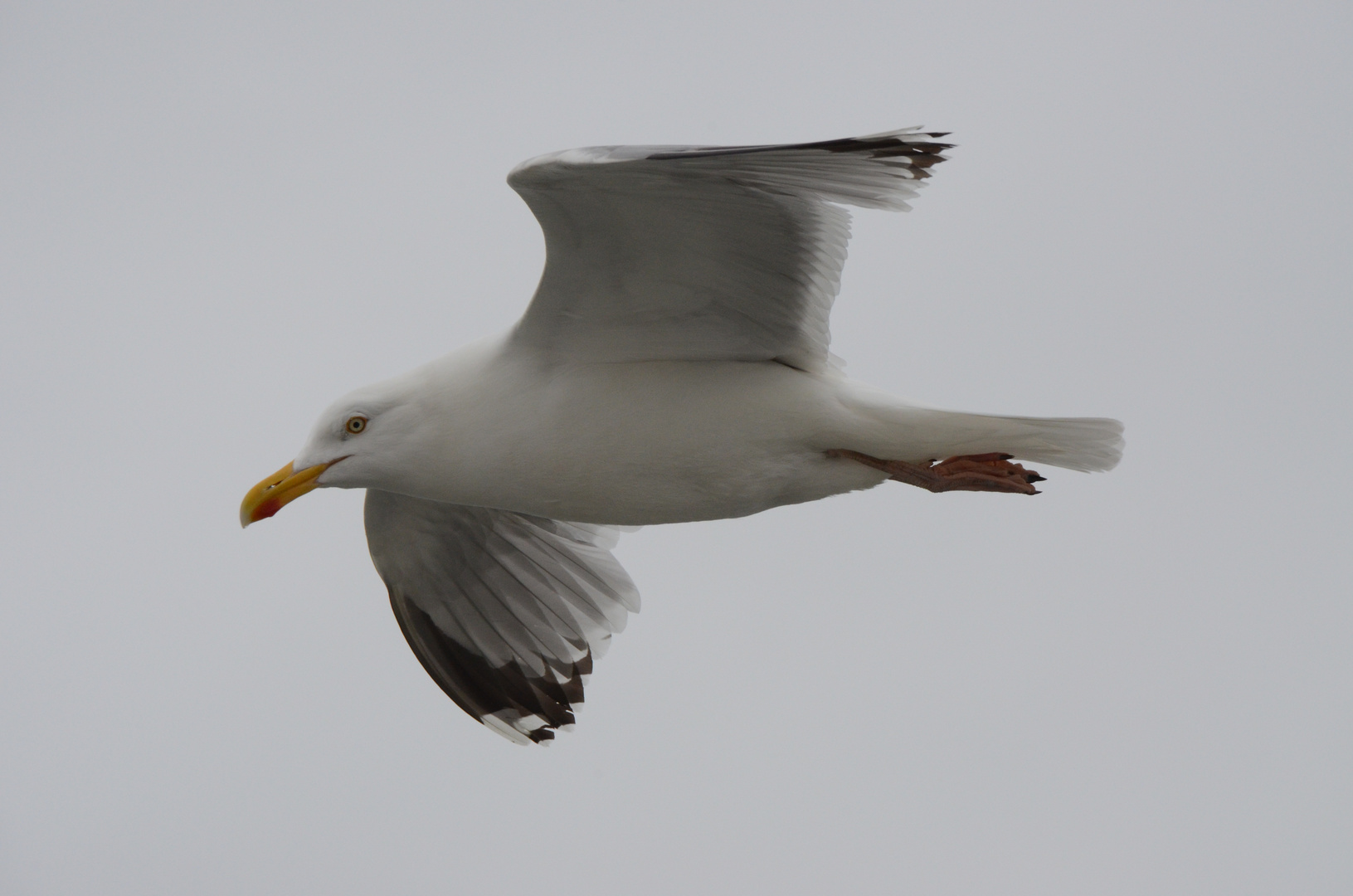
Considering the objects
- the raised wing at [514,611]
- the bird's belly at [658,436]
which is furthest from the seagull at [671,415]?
the raised wing at [514,611]

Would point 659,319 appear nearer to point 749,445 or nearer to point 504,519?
point 749,445

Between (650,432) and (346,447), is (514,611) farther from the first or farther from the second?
(650,432)

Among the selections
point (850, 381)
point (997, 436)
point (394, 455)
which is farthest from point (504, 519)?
point (997, 436)

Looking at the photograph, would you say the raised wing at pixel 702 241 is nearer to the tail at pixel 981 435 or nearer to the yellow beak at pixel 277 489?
the tail at pixel 981 435

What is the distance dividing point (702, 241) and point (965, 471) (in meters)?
1.26

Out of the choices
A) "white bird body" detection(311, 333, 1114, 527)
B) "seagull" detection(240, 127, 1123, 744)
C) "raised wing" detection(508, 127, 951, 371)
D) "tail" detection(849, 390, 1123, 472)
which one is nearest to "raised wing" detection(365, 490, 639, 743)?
"seagull" detection(240, 127, 1123, 744)

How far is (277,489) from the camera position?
5.56 m

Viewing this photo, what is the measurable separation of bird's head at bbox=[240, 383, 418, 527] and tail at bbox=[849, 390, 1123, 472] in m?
1.62

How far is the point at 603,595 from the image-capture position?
705 cm

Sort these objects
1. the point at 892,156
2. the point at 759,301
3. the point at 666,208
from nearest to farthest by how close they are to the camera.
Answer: the point at 892,156, the point at 666,208, the point at 759,301

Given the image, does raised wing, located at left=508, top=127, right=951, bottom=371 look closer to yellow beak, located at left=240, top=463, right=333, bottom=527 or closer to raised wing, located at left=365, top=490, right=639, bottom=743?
yellow beak, located at left=240, top=463, right=333, bottom=527

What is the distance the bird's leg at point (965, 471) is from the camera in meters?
5.48

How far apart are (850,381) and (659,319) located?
729 mm

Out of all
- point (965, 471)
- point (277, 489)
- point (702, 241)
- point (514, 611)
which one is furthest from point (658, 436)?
point (514, 611)
